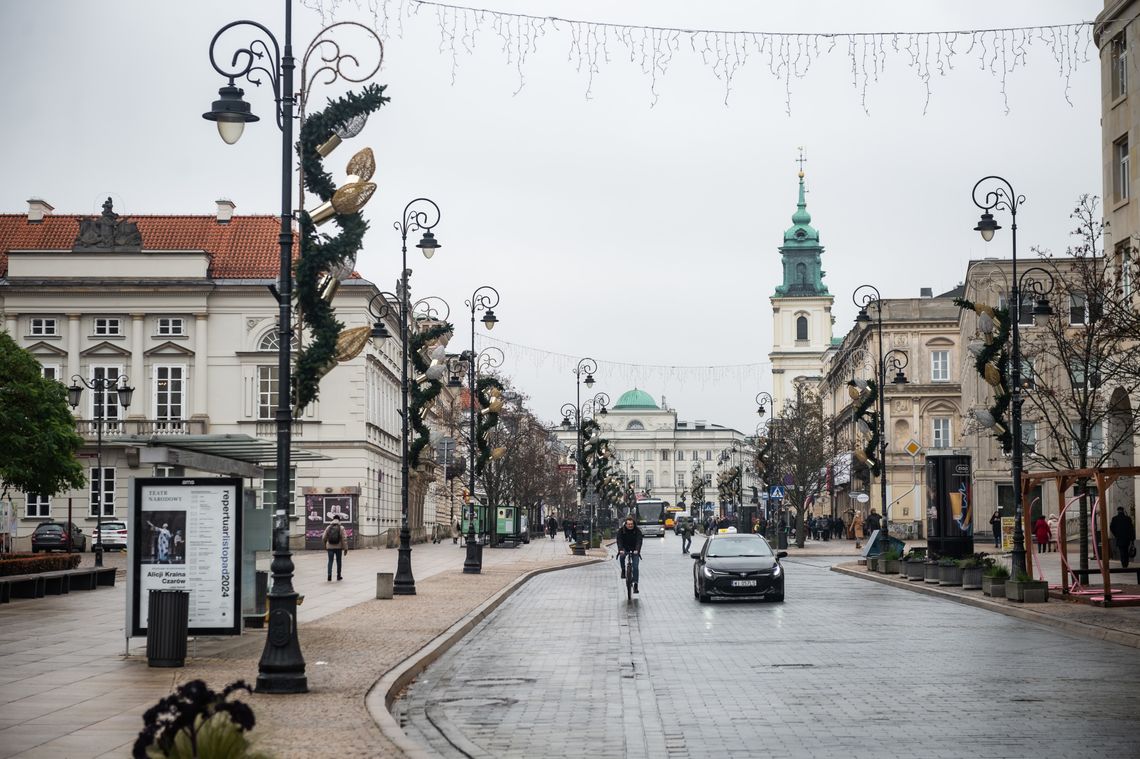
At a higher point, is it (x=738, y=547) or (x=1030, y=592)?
(x=738, y=547)

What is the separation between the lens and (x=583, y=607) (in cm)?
2958

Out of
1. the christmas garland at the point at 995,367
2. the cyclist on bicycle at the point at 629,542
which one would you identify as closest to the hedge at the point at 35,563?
Answer: the cyclist on bicycle at the point at 629,542

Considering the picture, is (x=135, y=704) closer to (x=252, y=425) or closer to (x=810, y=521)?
(x=252, y=425)

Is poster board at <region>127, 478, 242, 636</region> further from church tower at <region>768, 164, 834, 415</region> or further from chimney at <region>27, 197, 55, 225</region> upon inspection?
church tower at <region>768, 164, 834, 415</region>

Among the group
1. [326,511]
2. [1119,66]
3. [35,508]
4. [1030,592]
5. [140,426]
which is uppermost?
[1119,66]

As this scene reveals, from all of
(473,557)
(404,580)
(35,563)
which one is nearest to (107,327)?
(473,557)

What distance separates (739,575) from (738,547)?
1.57 metres

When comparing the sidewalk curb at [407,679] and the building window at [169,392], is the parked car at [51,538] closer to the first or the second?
the building window at [169,392]

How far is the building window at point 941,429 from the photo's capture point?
3536 inches

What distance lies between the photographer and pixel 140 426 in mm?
71312

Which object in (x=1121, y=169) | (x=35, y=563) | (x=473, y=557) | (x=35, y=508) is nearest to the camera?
(x=35, y=563)

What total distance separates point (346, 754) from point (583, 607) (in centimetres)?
1916

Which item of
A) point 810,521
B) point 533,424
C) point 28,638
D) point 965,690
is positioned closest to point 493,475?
point 533,424

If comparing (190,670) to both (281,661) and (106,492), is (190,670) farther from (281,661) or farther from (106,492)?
(106,492)
